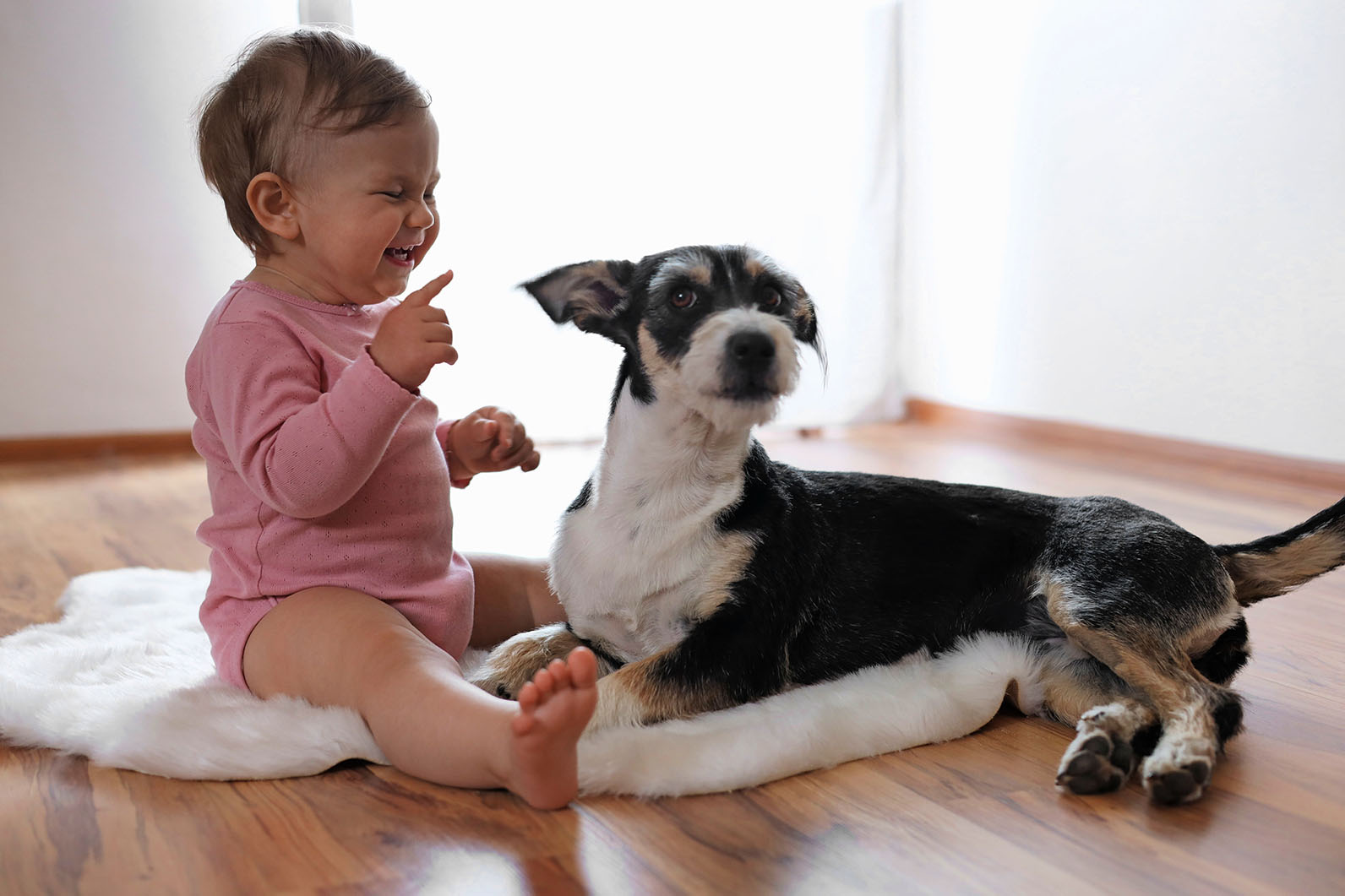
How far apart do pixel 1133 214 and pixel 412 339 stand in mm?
3023

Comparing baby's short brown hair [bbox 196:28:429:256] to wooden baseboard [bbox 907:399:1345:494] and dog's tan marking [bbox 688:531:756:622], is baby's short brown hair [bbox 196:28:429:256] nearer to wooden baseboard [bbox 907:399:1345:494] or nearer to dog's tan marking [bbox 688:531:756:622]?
dog's tan marking [bbox 688:531:756:622]

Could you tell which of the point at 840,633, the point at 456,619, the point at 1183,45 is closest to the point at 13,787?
the point at 456,619

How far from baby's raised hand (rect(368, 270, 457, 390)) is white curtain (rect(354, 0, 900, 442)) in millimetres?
2459

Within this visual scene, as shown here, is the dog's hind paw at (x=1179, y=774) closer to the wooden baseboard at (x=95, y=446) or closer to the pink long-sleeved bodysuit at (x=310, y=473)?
the pink long-sleeved bodysuit at (x=310, y=473)

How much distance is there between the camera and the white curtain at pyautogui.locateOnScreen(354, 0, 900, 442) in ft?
12.7

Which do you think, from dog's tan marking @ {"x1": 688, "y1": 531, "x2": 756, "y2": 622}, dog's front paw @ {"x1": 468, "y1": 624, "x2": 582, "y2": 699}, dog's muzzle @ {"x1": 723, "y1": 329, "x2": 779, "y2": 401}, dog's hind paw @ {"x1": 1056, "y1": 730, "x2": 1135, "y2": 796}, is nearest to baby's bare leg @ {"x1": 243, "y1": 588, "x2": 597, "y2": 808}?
dog's front paw @ {"x1": 468, "y1": 624, "x2": 582, "y2": 699}

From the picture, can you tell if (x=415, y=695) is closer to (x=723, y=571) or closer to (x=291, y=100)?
(x=723, y=571)

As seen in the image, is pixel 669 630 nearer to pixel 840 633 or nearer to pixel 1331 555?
pixel 840 633

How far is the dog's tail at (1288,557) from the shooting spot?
58.9 inches

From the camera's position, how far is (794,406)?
4531 mm

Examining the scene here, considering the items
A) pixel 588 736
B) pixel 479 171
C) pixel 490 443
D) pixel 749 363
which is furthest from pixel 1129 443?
pixel 588 736

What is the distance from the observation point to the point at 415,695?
4.32ft

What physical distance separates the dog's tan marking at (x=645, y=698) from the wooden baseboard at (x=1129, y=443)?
246cm

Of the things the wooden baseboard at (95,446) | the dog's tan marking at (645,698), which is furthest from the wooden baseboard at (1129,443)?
the wooden baseboard at (95,446)
